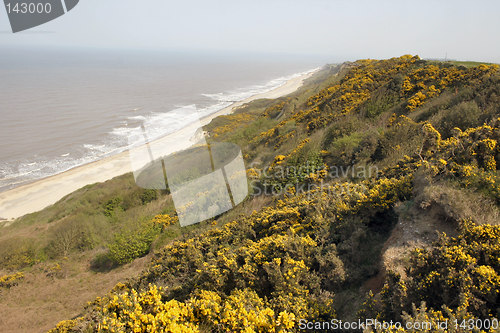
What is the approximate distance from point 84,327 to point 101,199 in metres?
15.0

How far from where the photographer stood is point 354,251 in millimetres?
5098

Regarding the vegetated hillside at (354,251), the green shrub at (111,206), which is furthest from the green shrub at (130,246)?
the green shrub at (111,206)

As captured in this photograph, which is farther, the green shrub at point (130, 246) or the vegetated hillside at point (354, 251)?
the green shrub at point (130, 246)

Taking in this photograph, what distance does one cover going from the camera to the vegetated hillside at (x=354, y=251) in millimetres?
3510

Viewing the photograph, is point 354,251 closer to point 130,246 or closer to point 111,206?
point 130,246

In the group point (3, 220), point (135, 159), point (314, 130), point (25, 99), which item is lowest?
point (3, 220)

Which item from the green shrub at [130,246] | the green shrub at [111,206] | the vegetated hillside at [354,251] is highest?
the vegetated hillside at [354,251]

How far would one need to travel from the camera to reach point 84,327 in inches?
172

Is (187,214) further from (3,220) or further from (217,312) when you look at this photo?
(3,220)

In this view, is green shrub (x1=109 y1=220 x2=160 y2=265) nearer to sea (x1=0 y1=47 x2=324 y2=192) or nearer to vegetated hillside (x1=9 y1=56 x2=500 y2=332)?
vegetated hillside (x1=9 y1=56 x2=500 y2=332)

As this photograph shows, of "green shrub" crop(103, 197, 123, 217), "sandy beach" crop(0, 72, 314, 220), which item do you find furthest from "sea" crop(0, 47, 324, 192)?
"green shrub" crop(103, 197, 123, 217)

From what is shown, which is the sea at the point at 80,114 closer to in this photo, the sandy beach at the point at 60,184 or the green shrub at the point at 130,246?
the sandy beach at the point at 60,184

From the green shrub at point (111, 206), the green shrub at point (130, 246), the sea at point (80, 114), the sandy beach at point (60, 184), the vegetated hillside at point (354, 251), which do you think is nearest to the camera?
the vegetated hillside at point (354, 251)

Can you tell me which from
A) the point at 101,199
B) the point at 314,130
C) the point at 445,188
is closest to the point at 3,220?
the point at 101,199
